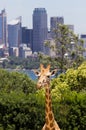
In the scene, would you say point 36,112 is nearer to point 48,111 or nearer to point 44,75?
point 48,111

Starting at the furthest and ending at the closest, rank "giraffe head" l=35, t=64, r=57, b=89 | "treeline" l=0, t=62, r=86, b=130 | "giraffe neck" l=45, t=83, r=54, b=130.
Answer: "treeline" l=0, t=62, r=86, b=130, "giraffe neck" l=45, t=83, r=54, b=130, "giraffe head" l=35, t=64, r=57, b=89

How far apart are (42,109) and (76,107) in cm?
151

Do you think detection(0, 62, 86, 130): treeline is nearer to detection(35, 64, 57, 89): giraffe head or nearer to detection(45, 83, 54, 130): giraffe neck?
detection(45, 83, 54, 130): giraffe neck

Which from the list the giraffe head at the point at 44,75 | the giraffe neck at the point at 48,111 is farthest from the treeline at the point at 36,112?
the giraffe head at the point at 44,75

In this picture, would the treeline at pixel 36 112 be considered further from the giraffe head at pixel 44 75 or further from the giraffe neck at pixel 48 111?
the giraffe head at pixel 44 75

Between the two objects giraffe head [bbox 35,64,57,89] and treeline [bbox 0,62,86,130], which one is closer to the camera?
giraffe head [bbox 35,64,57,89]

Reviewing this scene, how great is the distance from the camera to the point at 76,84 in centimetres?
3158

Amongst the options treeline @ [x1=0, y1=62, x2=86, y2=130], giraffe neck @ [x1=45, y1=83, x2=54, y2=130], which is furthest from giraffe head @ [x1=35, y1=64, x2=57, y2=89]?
treeline @ [x1=0, y1=62, x2=86, y2=130]

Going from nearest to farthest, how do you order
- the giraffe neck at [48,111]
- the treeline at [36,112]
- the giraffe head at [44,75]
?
the giraffe head at [44,75] → the giraffe neck at [48,111] → the treeline at [36,112]

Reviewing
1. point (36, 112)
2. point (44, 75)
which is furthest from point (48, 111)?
point (36, 112)

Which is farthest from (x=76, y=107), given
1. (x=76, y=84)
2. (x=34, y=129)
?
(x=76, y=84)

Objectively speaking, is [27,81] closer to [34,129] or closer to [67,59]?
[67,59]

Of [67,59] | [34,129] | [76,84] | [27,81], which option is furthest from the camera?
[27,81]

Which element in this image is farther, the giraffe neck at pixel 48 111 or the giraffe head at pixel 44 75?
the giraffe neck at pixel 48 111
